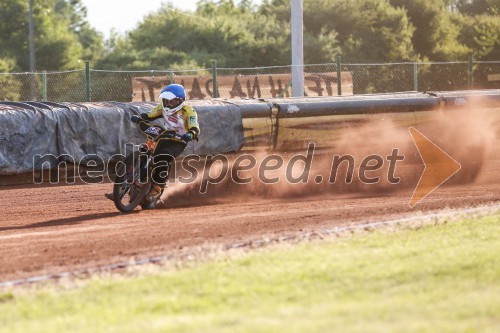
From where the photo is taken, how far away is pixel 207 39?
53438 mm

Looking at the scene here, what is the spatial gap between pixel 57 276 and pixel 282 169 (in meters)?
9.97

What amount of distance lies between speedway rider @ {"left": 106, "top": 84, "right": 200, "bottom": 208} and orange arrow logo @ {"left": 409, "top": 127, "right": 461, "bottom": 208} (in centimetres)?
414

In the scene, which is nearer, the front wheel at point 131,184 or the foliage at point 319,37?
the front wheel at point 131,184

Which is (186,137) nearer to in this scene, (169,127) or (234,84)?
(169,127)

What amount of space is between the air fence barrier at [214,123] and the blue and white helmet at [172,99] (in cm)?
371

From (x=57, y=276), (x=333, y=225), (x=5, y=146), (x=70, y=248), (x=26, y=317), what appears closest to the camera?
(x=26, y=317)

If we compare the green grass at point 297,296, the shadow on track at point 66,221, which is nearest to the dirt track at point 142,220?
the shadow on track at point 66,221

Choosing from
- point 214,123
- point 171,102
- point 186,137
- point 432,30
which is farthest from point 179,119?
point 432,30

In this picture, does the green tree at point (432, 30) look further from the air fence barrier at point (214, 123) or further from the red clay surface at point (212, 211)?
the red clay surface at point (212, 211)

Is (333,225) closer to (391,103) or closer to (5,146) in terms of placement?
(5,146)

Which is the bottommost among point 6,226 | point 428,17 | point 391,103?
point 6,226

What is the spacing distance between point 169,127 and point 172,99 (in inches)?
18.5

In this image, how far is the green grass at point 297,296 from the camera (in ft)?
22.6

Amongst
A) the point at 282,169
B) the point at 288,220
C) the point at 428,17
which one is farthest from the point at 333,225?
the point at 428,17
